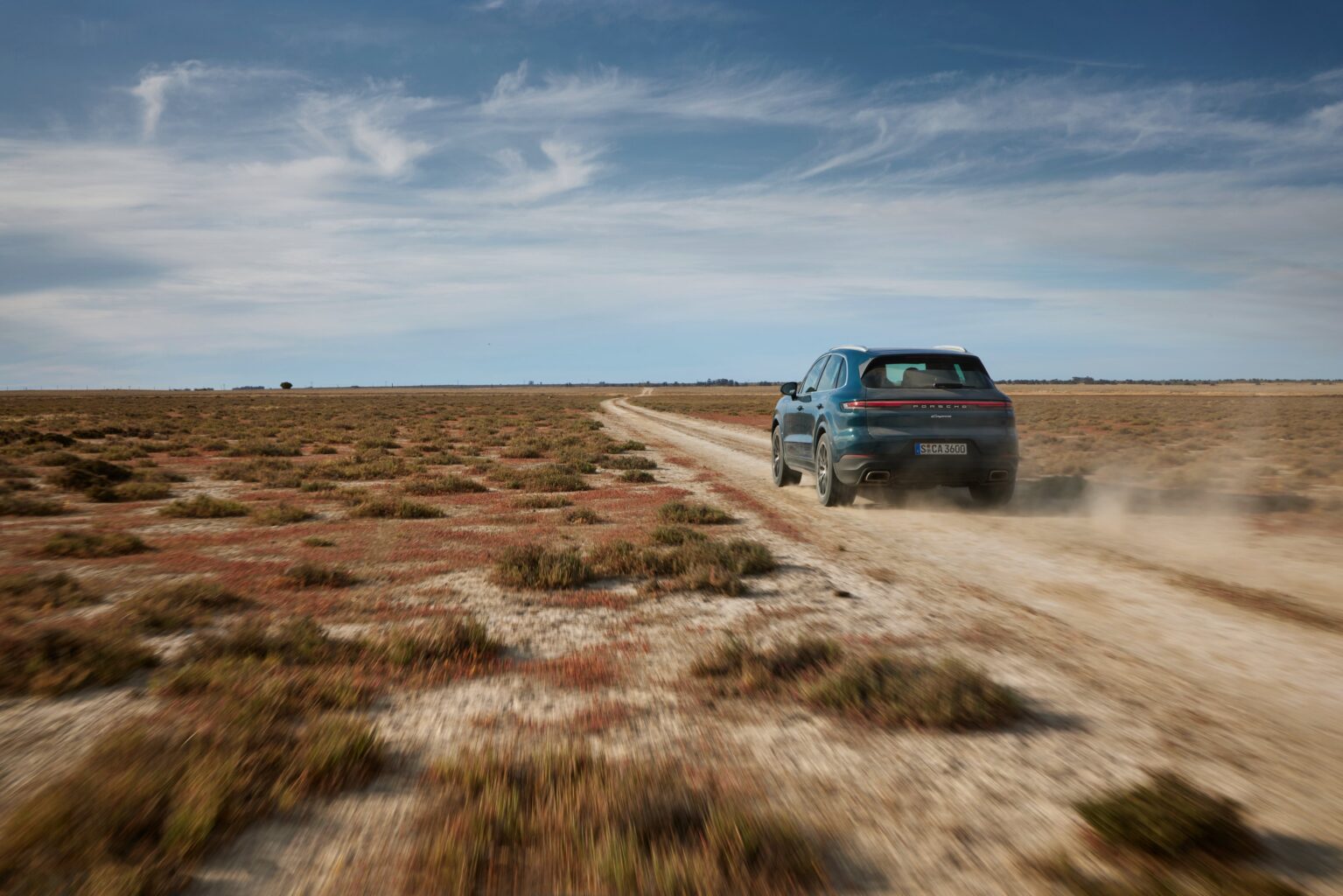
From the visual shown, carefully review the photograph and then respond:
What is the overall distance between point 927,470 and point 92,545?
8954 millimetres

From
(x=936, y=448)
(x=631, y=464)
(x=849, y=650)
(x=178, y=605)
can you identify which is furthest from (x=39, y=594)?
(x=631, y=464)

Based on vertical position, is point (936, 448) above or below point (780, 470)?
above

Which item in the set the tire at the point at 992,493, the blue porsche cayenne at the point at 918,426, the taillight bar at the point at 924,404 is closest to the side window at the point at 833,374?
the blue porsche cayenne at the point at 918,426

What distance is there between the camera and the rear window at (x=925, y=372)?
31.0 ft

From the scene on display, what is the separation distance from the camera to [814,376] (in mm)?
11719

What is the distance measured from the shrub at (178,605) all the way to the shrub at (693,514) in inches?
194

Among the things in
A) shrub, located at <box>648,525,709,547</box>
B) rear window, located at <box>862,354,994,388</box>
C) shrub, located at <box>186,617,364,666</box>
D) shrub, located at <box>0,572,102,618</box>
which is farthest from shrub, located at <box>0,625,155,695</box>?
rear window, located at <box>862,354,994,388</box>

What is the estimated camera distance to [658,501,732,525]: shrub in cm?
925

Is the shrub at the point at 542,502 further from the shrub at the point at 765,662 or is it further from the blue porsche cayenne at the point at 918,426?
the shrub at the point at 765,662

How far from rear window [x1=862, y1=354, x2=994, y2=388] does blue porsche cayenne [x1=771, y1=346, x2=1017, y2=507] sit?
0.04ft

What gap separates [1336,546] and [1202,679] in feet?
16.8

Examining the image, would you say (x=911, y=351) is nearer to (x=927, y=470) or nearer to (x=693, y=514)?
(x=927, y=470)

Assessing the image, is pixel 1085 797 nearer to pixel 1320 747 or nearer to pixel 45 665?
pixel 1320 747

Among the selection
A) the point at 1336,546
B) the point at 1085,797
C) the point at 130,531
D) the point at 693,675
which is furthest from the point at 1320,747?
the point at 130,531
